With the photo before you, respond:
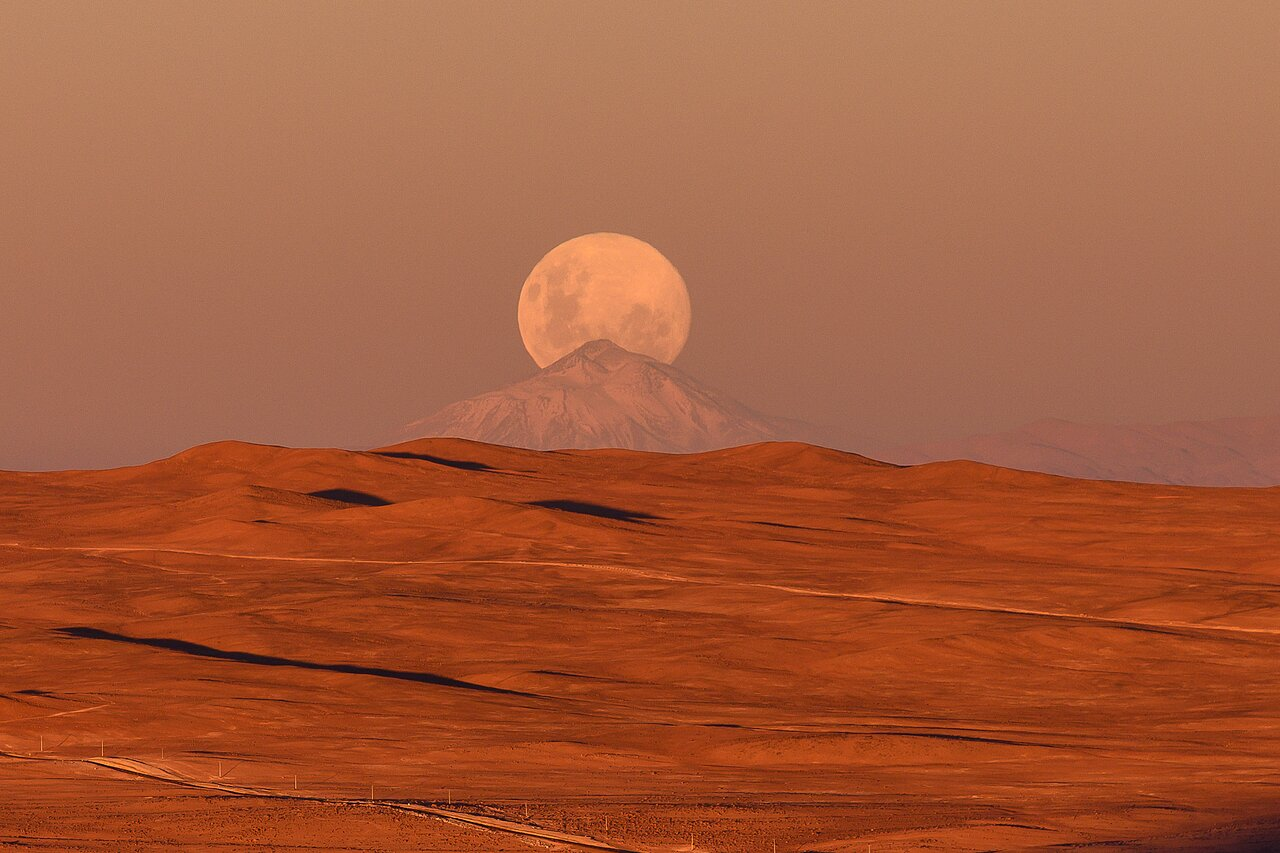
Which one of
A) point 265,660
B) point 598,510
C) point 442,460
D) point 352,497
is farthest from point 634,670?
point 442,460

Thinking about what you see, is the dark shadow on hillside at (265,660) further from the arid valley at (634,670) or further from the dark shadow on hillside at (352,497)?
the dark shadow on hillside at (352,497)

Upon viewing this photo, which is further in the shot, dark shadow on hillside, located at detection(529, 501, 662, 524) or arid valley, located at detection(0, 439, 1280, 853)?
dark shadow on hillside, located at detection(529, 501, 662, 524)

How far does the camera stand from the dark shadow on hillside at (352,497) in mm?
93250

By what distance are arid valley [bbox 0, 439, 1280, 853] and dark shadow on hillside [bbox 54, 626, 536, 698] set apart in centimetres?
27

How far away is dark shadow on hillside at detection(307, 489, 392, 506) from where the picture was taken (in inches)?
3671

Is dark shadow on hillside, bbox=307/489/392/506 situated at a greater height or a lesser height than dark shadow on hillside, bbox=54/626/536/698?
greater

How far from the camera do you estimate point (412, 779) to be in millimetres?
29391

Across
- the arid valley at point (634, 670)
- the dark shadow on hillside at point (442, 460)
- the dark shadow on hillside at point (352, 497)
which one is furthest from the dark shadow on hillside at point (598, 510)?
the dark shadow on hillside at point (442, 460)

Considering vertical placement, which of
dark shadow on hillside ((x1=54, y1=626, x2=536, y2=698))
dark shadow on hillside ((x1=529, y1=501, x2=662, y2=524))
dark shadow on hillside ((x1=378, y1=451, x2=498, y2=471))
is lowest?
dark shadow on hillside ((x1=54, y1=626, x2=536, y2=698))

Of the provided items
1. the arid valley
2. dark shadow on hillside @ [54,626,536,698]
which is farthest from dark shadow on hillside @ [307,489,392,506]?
dark shadow on hillside @ [54,626,536,698]

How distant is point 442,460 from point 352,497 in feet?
59.7

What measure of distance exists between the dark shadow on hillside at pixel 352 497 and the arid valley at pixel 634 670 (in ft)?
0.62

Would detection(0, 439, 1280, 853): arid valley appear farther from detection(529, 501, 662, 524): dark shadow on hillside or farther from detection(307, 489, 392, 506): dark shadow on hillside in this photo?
detection(529, 501, 662, 524): dark shadow on hillside

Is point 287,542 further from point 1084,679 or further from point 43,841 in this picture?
point 43,841
